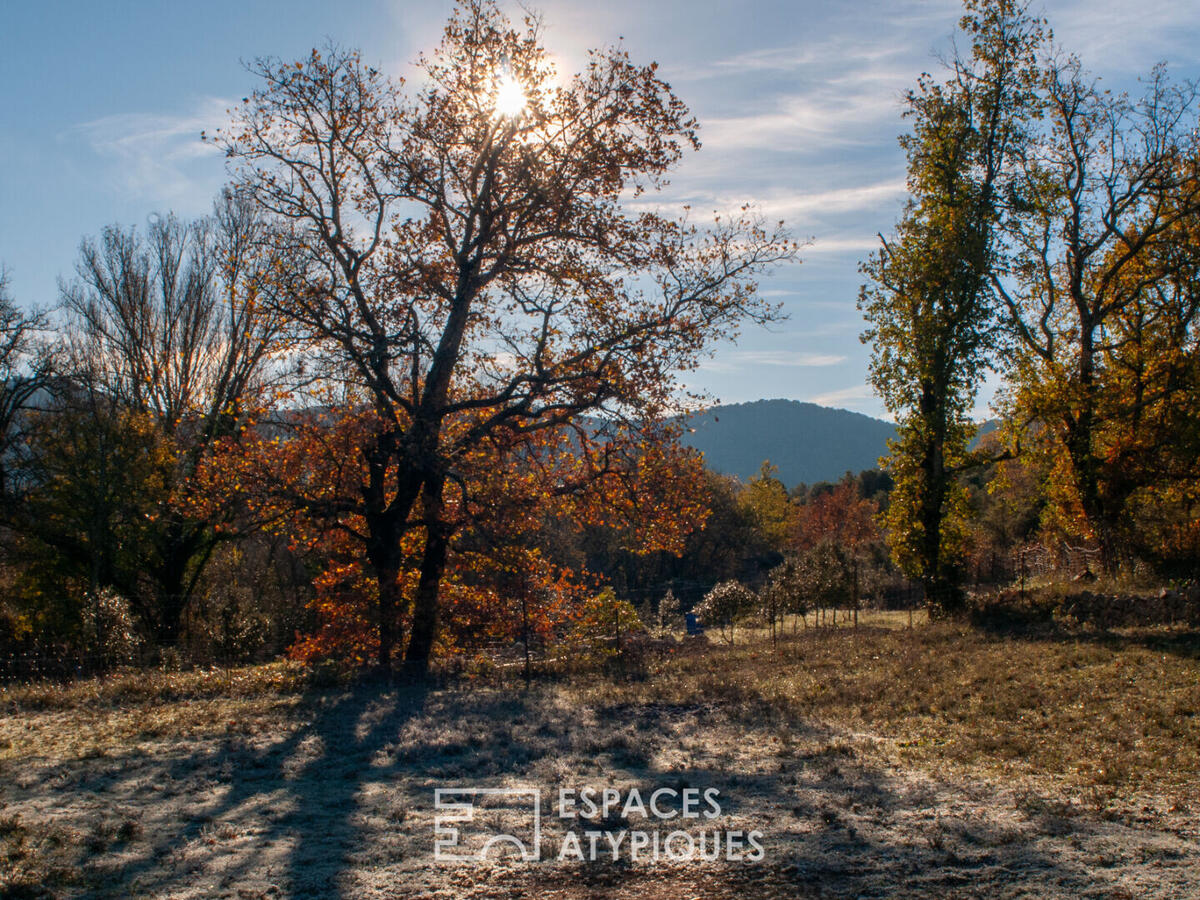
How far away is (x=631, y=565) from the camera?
163 feet

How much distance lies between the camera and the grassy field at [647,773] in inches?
187

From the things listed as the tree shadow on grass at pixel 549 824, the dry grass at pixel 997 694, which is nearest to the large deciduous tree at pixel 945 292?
the dry grass at pixel 997 694

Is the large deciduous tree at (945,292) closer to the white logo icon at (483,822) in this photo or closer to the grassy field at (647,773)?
the grassy field at (647,773)

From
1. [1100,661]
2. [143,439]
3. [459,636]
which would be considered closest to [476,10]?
[459,636]

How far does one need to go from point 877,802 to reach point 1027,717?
3.87 m

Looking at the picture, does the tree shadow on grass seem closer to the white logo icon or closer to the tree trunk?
the white logo icon

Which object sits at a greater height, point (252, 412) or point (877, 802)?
point (252, 412)

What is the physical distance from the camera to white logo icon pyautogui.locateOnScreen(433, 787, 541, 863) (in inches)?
207

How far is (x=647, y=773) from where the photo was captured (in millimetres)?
7121

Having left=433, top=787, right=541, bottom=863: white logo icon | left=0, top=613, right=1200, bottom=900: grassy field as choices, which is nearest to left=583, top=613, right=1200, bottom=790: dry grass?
left=0, top=613, right=1200, bottom=900: grassy field

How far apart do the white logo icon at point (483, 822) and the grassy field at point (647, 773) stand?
173mm

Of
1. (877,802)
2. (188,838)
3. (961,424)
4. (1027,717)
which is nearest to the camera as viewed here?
(188,838)

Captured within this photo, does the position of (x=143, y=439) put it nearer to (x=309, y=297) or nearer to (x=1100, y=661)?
(x=309, y=297)

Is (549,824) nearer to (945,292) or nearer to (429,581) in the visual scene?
(429,581)
